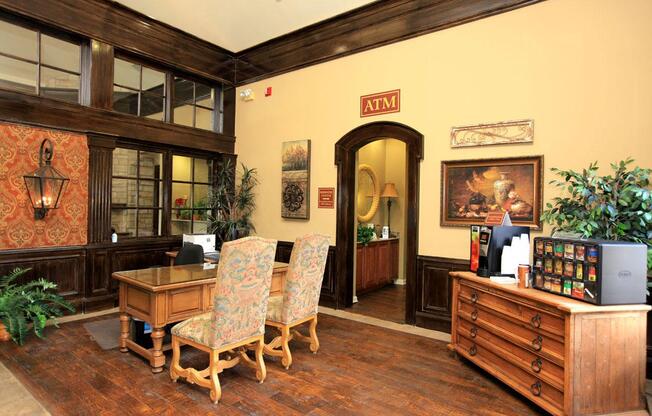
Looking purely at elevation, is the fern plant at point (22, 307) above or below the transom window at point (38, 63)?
below

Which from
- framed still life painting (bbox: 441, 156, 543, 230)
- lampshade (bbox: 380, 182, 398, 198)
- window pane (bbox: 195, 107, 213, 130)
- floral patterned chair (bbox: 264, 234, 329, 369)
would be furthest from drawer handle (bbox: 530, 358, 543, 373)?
window pane (bbox: 195, 107, 213, 130)

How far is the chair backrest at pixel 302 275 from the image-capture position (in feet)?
11.0

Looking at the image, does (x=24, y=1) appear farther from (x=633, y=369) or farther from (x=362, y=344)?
(x=633, y=369)

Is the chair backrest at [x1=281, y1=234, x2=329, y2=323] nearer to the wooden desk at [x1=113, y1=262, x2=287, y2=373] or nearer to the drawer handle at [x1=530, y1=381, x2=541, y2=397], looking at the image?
the wooden desk at [x1=113, y1=262, x2=287, y2=373]

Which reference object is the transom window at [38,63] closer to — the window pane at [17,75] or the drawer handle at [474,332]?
the window pane at [17,75]

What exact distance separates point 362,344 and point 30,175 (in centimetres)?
431

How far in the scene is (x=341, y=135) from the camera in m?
5.45

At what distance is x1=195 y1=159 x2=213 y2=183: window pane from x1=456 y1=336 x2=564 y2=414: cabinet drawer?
4.81 metres

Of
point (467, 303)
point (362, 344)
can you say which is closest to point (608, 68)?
point (467, 303)

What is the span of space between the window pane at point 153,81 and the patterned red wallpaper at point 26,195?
4.37 ft

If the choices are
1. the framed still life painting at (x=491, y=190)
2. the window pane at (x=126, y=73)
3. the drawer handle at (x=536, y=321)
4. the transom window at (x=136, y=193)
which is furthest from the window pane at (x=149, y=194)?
the drawer handle at (x=536, y=321)

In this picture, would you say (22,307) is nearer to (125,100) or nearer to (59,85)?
(59,85)

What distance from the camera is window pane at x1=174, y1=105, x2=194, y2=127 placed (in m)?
6.06

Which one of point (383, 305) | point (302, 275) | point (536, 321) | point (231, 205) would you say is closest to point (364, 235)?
point (383, 305)
